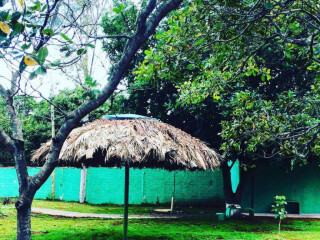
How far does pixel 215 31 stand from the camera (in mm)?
5379

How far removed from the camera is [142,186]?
16.6 m

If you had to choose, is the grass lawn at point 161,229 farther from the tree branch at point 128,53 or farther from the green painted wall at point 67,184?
the green painted wall at point 67,184

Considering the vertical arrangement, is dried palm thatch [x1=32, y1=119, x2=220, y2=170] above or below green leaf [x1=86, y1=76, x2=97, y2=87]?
below

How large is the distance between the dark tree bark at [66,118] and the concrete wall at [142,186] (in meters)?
11.8

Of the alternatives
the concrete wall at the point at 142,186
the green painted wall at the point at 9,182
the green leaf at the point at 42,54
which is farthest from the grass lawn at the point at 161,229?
the green painted wall at the point at 9,182

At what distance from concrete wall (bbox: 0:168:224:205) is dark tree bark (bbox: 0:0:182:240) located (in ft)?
38.7

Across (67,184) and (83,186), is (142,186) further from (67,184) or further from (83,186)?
(67,184)

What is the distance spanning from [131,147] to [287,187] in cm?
1138

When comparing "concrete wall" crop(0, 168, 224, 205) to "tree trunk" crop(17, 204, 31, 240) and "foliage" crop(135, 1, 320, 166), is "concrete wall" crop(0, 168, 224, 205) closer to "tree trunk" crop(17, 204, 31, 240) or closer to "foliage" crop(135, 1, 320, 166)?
"foliage" crop(135, 1, 320, 166)

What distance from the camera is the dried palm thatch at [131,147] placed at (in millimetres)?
6566

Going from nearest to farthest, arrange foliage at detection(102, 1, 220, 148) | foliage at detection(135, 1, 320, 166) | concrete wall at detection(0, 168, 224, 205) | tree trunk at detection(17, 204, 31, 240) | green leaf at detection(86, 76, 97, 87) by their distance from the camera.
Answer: green leaf at detection(86, 76, 97, 87) → tree trunk at detection(17, 204, 31, 240) → foliage at detection(135, 1, 320, 166) → foliage at detection(102, 1, 220, 148) → concrete wall at detection(0, 168, 224, 205)

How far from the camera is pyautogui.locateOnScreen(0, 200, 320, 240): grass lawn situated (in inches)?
324

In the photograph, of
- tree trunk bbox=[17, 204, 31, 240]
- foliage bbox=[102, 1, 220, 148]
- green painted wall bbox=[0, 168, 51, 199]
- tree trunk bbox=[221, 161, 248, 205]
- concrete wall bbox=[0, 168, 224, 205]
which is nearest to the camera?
tree trunk bbox=[17, 204, 31, 240]

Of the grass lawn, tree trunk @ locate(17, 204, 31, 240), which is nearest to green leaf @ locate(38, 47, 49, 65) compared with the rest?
tree trunk @ locate(17, 204, 31, 240)
